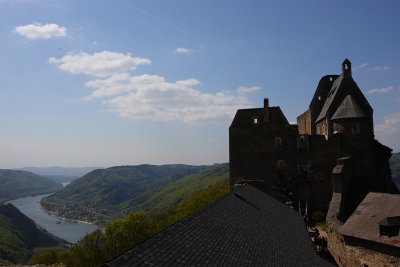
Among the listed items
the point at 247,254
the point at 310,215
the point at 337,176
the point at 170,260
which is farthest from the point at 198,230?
the point at 310,215

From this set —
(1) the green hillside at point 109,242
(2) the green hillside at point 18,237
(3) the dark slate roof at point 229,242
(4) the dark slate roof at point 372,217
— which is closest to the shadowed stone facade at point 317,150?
(1) the green hillside at point 109,242

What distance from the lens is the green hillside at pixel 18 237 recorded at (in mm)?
133325

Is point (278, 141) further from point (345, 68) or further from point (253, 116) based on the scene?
point (345, 68)

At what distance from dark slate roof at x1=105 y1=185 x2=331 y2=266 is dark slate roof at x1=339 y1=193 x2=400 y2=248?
20.1 feet

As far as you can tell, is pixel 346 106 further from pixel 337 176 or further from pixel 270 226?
pixel 270 226

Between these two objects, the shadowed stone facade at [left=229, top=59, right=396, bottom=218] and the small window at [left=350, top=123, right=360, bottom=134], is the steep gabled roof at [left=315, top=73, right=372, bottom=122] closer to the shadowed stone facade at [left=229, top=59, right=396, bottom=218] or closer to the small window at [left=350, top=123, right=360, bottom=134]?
the shadowed stone facade at [left=229, top=59, right=396, bottom=218]

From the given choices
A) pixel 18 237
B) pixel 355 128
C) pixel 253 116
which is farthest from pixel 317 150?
pixel 18 237

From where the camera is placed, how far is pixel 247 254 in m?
14.2

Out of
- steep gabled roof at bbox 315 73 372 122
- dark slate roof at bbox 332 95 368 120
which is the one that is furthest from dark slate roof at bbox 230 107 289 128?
dark slate roof at bbox 332 95 368 120

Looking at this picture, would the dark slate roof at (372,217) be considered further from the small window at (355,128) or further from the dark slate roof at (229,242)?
the small window at (355,128)

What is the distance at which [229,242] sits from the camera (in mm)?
14578

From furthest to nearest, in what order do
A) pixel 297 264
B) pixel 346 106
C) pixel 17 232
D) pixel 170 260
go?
pixel 17 232, pixel 346 106, pixel 297 264, pixel 170 260

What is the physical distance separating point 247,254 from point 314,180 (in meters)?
35.5

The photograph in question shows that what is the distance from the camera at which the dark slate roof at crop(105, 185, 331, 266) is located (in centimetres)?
1095
